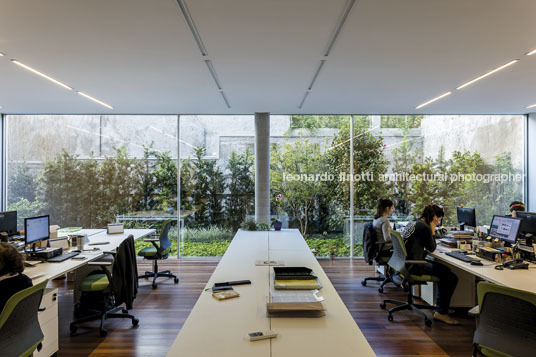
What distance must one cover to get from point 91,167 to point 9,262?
531 cm

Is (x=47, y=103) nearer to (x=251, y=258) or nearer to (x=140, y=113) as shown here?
(x=140, y=113)

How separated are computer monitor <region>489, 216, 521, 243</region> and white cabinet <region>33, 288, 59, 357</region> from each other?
5.37 m

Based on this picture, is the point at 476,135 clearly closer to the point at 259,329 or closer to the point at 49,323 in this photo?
the point at 259,329

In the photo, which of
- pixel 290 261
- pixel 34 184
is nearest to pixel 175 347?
pixel 290 261

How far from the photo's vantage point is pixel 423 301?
16.3ft

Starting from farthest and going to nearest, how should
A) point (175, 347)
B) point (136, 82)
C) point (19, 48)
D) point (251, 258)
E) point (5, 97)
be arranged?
point (5, 97)
point (136, 82)
point (251, 258)
point (19, 48)
point (175, 347)

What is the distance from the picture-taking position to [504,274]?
344cm

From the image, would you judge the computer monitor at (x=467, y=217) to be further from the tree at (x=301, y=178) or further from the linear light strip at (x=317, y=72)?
the linear light strip at (x=317, y=72)

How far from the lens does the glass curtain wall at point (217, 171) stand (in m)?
7.62

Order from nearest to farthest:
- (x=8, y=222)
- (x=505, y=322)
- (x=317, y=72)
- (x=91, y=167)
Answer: (x=505, y=322) < (x=317, y=72) < (x=8, y=222) < (x=91, y=167)

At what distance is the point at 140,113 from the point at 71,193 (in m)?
2.45

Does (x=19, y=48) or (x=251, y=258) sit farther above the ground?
Answer: (x=19, y=48)

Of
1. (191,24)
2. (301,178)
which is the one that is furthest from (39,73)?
(301,178)

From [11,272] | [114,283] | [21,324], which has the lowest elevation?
[114,283]
